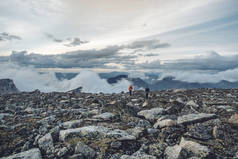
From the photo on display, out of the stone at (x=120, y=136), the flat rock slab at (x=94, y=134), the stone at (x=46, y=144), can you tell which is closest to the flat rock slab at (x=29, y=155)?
the stone at (x=46, y=144)

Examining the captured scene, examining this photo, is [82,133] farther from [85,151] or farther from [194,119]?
[194,119]

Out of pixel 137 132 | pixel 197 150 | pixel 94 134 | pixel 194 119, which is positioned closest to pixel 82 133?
pixel 94 134

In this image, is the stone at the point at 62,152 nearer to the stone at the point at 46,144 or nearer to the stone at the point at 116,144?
the stone at the point at 46,144

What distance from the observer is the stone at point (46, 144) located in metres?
→ 6.66

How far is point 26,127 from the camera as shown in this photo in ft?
30.0

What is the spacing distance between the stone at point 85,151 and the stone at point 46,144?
1350mm

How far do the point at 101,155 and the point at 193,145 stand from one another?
13.4ft

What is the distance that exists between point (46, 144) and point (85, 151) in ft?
7.44

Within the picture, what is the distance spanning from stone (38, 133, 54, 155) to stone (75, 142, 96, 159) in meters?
1.35

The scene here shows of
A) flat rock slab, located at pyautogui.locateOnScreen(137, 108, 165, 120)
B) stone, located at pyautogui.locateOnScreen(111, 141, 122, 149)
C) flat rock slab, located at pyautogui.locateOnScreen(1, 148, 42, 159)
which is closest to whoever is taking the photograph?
flat rock slab, located at pyautogui.locateOnScreen(1, 148, 42, 159)

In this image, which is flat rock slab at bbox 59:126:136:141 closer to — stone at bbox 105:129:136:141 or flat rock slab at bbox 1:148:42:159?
stone at bbox 105:129:136:141

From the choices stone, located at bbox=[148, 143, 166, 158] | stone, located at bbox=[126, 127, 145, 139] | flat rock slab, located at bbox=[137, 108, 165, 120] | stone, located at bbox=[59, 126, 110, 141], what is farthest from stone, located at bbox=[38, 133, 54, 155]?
flat rock slab, located at bbox=[137, 108, 165, 120]

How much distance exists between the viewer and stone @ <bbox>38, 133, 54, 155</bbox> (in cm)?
666

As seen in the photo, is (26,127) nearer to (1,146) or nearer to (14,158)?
(1,146)
